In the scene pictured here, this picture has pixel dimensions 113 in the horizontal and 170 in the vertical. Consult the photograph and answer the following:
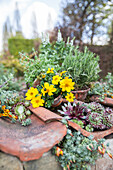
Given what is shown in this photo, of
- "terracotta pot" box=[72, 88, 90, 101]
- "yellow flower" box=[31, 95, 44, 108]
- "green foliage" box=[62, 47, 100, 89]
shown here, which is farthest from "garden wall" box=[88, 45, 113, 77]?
"yellow flower" box=[31, 95, 44, 108]

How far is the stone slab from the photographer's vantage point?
0.99 meters

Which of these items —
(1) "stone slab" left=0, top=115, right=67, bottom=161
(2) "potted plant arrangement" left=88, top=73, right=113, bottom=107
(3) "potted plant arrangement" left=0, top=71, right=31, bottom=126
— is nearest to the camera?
(1) "stone slab" left=0, top=115, right=67, bottom=161

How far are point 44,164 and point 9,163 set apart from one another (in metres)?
0.29

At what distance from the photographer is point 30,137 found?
44.9 inches

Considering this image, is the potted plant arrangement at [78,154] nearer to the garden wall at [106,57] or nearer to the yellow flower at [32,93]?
the yellow flower at [32,93]

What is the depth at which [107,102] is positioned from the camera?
202 centimetres

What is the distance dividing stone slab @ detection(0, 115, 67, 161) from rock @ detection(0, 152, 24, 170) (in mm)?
86

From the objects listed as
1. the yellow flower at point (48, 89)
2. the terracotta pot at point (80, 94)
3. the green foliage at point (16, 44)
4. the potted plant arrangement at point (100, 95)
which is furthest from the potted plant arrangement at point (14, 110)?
the green foliage at point (16, 44)

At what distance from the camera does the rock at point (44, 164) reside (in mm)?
1081

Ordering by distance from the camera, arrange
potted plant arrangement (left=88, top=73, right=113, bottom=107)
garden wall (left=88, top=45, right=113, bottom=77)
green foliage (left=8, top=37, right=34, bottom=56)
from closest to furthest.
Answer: potted plant arrangement (left=88, top=73, right=113, bottom=107) → garden wall (left=88, top=45, right=113, bottom=77) → green foliage (left=8, top=37, right=34, bottom=56)

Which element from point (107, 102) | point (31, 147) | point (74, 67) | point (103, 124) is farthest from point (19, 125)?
point (107, 102)

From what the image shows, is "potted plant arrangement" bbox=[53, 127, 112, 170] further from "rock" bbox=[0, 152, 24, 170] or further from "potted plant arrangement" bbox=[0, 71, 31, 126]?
"potted plant arrangement" bbox=[0, 71, 31, 126]

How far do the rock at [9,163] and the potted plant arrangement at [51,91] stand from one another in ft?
2.01

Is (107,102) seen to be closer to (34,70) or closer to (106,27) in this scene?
(34,70)
